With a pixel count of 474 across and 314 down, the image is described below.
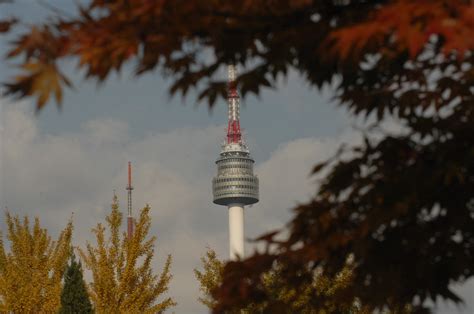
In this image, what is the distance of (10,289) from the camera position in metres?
29.6

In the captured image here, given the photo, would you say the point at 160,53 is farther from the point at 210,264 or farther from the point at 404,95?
the point at 210,264

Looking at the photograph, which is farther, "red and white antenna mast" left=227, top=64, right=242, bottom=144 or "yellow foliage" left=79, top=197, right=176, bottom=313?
"red and white antenna mast" left=227, top=64, right=242, bottom=144

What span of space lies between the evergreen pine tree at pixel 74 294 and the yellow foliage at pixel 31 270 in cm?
204

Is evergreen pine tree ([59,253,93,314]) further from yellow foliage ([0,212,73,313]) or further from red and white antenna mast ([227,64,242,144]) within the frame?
red and white antenna mast ([227,64,242,144])

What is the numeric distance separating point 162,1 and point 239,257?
307cm

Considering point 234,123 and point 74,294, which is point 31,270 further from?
point 234,123

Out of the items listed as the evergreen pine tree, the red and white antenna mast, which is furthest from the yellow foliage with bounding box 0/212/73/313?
the red and white antenna mast

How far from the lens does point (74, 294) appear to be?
2734 centimetres

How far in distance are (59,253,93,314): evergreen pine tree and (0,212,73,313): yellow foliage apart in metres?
2.04

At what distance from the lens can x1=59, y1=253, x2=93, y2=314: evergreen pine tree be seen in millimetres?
27141

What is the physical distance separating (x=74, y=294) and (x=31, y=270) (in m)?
3.38

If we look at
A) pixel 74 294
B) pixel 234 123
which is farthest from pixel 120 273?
pixel 234 123

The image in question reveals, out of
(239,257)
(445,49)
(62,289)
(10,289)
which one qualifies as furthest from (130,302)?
(445,49)

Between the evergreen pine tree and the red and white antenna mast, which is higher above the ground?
the red and white antenna mast
